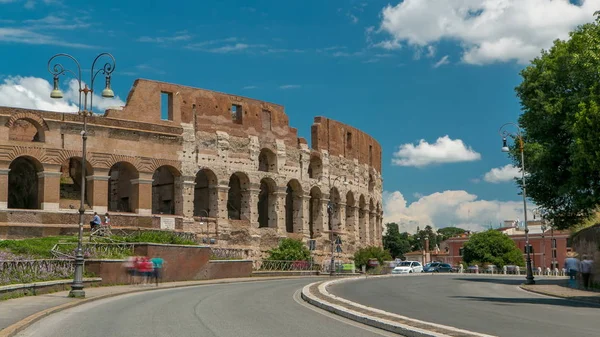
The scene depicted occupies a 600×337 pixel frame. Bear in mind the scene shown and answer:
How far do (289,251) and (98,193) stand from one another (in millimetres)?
14483

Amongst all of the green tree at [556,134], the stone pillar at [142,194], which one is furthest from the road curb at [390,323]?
the stone pillar at [142,194]

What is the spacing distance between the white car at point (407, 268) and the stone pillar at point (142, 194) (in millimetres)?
21862

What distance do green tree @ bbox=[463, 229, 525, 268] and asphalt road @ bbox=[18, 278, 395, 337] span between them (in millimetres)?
83726

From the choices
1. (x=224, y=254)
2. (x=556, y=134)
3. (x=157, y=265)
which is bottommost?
(x=157, y=265)

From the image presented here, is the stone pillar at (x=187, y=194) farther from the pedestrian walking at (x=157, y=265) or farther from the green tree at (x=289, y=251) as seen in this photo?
the pedestrian walking at (x=157, y=265)

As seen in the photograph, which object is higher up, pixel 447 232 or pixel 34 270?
pixel 447 232

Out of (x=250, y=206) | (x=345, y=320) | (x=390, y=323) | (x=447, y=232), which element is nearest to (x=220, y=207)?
(x=250, y=206)

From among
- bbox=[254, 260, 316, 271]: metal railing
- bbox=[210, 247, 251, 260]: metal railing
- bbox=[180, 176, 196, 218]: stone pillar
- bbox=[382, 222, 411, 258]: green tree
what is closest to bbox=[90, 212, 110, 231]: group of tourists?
bbox=[210, 247, 251, 260]: metal railing

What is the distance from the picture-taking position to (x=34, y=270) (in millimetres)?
28219

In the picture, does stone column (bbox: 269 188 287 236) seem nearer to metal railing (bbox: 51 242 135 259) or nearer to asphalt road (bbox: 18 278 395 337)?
metal railing (bbox: 51 242 135 259)

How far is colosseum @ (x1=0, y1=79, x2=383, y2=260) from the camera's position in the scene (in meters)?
45.4

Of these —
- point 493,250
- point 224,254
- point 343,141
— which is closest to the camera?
point 224,254

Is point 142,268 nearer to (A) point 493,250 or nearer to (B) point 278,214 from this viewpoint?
(B) point 278,214

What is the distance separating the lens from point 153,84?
5041 cm
